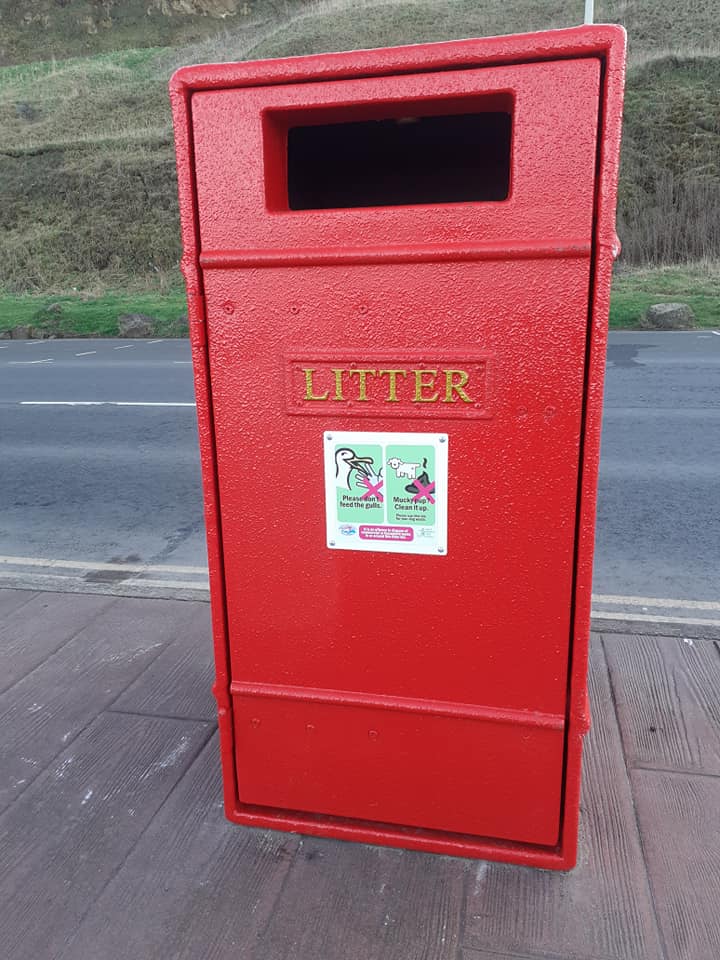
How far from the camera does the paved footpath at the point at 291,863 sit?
1845 millimetres

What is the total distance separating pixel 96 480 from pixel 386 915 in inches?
179

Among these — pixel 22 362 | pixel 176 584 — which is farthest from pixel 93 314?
pixel 176 584

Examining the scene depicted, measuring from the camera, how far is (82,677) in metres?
3.04

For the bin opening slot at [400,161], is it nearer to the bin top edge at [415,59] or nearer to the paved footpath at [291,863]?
the bin top edge at [415,59]

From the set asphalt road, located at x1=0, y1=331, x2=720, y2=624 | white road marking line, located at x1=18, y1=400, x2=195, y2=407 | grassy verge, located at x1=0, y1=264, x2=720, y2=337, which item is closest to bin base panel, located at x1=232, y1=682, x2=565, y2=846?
asphalt road, located at x1=0, y1=331, x2=720, y2=624

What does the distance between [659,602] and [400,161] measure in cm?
238

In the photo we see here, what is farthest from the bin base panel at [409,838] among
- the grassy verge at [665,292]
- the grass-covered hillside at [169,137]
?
the grass-covered hillside at [169,137]

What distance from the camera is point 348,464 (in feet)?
6.08

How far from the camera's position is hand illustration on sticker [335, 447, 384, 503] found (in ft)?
6.04

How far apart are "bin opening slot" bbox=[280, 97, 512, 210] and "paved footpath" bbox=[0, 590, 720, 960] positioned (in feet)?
5.89

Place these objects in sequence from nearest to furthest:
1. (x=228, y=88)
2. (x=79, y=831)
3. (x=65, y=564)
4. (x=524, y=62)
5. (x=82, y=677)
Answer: (x=524, y=62)
(x=228, y=88)
(x=79, y=831)
(x=82, y=677)
(x=65, y=564)

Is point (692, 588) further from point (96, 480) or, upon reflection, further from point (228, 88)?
point (96, 480)

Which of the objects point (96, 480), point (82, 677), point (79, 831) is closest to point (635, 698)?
point (79, 831)

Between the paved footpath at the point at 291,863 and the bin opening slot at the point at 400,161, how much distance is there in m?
1.80
